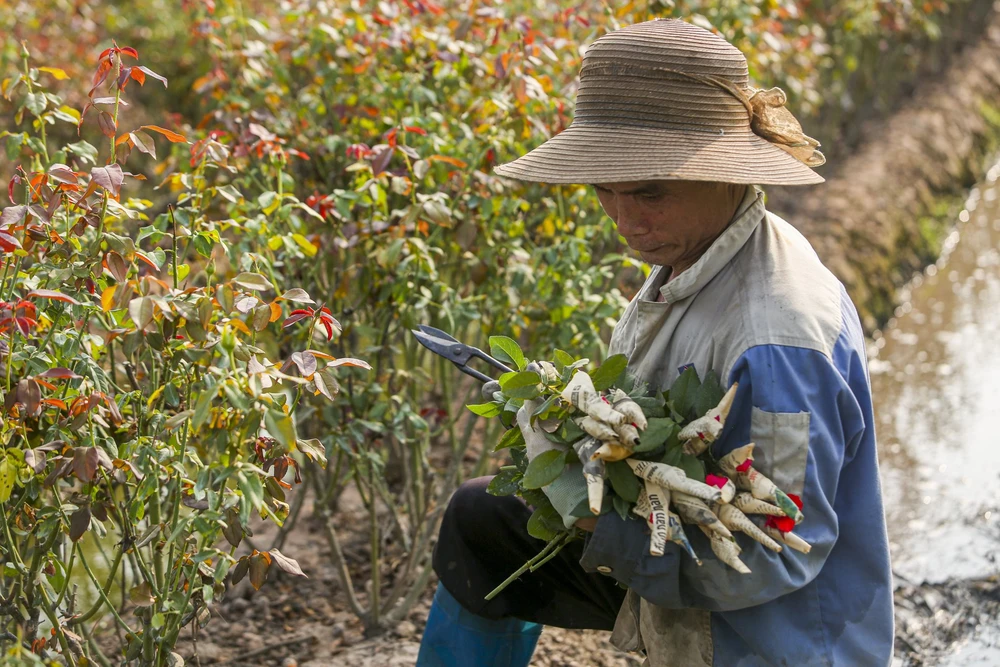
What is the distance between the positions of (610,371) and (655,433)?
189mm

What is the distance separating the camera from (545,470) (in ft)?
5.54

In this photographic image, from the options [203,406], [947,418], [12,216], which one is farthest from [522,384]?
[947,418]

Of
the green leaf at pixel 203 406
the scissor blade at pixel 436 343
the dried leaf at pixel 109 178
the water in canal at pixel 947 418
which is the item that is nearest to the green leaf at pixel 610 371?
the scissor blade at pixel 436 343

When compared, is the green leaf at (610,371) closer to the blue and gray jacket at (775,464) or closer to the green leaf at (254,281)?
the blue and gray jacket at (775,464)

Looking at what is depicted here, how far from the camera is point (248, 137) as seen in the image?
9.48ft

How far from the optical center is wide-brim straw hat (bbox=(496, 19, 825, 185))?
171 centimetres

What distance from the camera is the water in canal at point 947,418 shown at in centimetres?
335

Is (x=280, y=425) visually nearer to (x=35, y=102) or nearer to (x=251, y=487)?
(x=251, y=487)

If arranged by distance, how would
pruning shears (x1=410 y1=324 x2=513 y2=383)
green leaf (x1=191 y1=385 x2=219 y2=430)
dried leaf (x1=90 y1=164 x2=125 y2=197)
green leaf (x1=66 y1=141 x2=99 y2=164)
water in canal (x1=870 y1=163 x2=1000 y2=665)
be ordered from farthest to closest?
water in canal (x1=870 y1=163 x2=1000 y2=665) < green leaf (x1=66 y1=141 x2=99 y2=164) < pruning shears (x1=410 y1=324 x2=513 y2=383) < dried leaf (x1=90 y1=164 x2=125 y2=197) < green leaf (x1=191 y1=385 x2=219 y2=430)

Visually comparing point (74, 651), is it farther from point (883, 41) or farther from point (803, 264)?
point (883, 41)

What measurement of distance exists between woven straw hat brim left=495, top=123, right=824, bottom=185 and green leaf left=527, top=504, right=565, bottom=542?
1.88 ft

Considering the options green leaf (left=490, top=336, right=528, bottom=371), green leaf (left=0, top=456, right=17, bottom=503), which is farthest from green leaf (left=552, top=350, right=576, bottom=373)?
green leaf (left=0, top=456, right=17, bottom=503)

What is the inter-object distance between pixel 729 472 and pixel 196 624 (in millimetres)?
1116

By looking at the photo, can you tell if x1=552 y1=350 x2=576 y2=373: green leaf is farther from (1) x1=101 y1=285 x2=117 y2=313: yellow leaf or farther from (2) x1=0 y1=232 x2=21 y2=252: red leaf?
(2) x1=0 y1=232 x2=21 y2=252: red leaf
